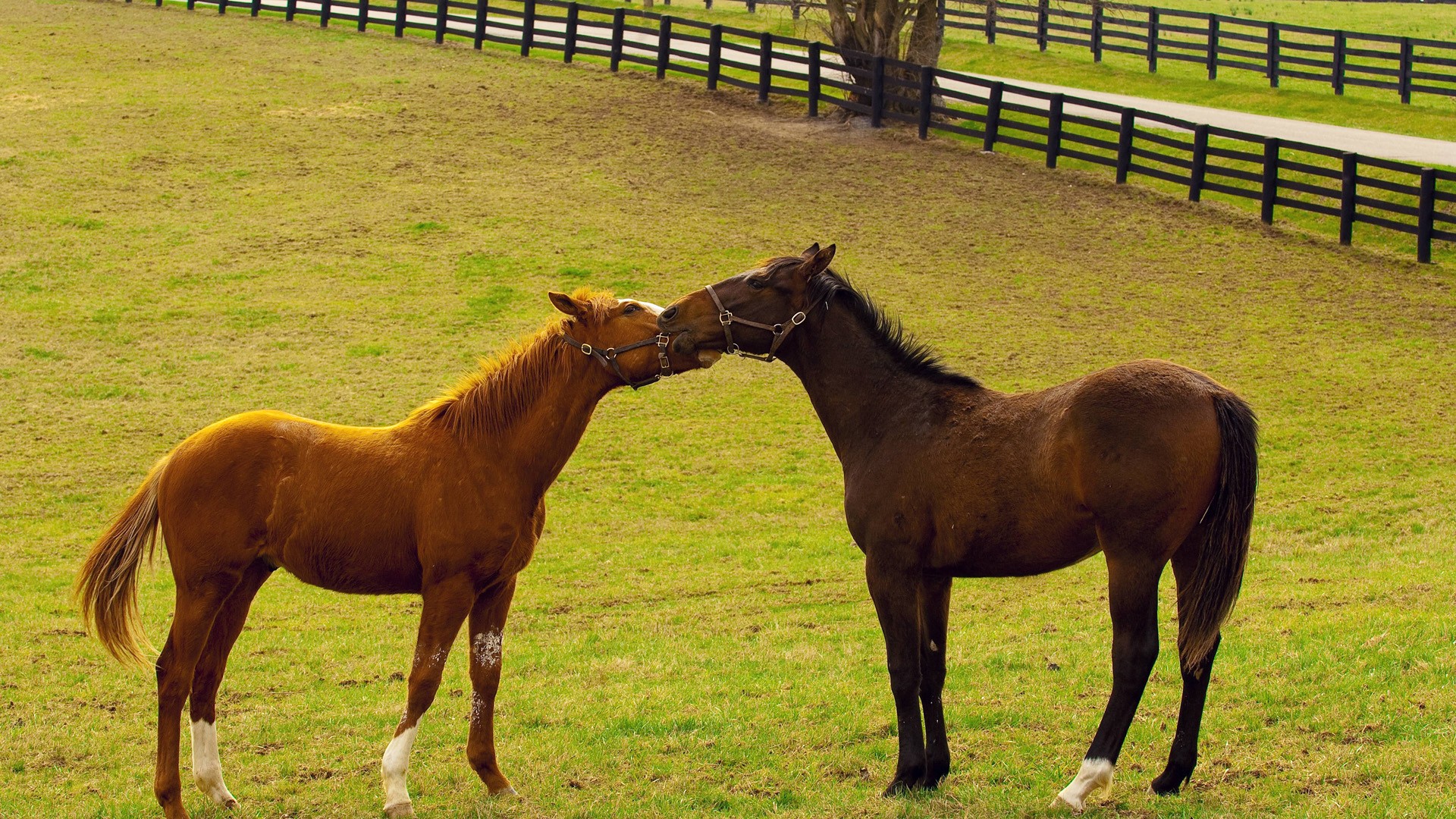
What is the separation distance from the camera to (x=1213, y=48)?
31453mm

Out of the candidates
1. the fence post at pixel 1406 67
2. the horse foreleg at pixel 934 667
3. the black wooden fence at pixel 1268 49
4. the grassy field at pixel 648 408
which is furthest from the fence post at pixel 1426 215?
the horse foreleg at pixel 934 667

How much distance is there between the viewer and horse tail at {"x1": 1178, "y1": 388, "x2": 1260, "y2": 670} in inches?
203

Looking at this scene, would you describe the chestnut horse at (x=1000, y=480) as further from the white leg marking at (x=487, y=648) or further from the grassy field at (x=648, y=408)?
the white leg marking at (x=487, y=648)

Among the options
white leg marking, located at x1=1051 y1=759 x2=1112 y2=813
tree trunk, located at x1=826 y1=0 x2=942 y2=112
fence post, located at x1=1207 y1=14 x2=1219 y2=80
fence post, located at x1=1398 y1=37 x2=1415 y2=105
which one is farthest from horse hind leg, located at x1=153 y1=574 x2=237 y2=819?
fence post, located at x1=1207 y1=14 x2=1219 y2=80

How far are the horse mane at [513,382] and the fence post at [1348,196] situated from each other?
1599cm

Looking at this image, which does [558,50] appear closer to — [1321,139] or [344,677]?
[1321,139]

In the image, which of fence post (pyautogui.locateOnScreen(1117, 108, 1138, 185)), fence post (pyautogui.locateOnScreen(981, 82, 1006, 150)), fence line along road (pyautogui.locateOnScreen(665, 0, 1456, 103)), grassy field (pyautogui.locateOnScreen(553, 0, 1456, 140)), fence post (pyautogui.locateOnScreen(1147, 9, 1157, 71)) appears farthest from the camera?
fence post (pyautogui.locateOnScreen(1147, 9, 1157, 71))

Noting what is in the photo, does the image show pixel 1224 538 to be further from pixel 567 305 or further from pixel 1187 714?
pixel 567 305

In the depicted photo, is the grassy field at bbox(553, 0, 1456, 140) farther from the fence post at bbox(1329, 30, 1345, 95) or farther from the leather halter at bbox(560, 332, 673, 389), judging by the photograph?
the leather halter at bbox(560, 332, 673, 389)

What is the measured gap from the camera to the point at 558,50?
29688 mm

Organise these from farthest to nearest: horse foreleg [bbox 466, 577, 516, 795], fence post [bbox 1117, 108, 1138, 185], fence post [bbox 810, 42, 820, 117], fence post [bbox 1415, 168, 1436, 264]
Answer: fence post [bbox 810, 42, 820, 117] → fence post [bbox 1117, 108, 1138, 185] → fence post [bbox 1415, 168, 1436, 264] → horse foreleg [bbox 466, 577, 516, 795]

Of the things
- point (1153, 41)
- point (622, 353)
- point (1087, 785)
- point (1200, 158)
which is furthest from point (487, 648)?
point (1153, 41)

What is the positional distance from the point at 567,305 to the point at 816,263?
1170mm

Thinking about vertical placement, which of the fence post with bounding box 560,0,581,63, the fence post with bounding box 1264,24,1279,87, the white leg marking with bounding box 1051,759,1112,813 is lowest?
the white leg marking with bounding box 1051,759,1112,813
